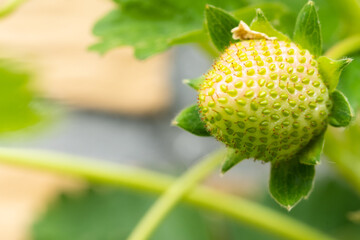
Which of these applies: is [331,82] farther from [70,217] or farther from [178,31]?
[70,217]

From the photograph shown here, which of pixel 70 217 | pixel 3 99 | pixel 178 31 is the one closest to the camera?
pixel 178 31

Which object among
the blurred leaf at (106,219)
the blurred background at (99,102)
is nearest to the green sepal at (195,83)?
the blurred leaf at (106,219)

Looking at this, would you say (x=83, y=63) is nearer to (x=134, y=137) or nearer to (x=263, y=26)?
(x=134, y=137)

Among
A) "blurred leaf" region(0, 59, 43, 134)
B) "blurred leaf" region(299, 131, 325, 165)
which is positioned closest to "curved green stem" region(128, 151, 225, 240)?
"blurred leaf" region(299, 131, 325, 165)

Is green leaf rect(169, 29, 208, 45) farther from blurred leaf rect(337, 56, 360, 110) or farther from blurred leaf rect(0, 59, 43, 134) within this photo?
blurred leaf rect(0, 59, 43, 134)

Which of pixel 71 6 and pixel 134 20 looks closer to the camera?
pixel 134 20

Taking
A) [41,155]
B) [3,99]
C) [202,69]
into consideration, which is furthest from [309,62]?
[202,69]
